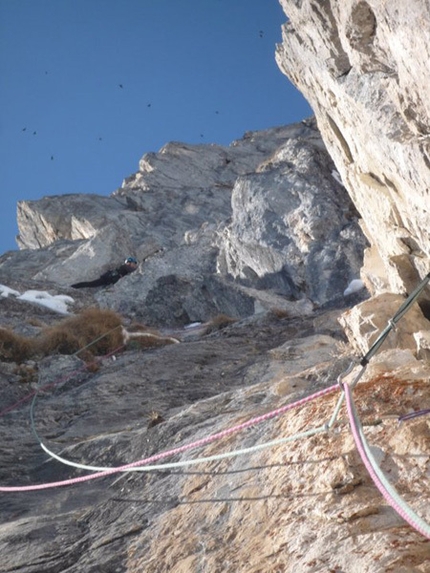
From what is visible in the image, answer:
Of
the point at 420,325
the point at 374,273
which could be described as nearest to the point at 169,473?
the point at 420,325

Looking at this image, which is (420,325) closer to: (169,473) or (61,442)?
(169,473)

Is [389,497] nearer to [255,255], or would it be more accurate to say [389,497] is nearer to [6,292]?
[6,292]

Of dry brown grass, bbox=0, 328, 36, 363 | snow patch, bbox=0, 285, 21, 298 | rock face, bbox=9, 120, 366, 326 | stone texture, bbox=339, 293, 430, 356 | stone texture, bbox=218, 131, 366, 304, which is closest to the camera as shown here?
stone texture, bbox=339, 293, 430, 356

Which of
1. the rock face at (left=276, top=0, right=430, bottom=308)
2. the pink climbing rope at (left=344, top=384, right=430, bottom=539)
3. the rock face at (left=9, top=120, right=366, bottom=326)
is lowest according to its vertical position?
the pink climbing rope at (left=344, top=384, right=430, bottom=539)

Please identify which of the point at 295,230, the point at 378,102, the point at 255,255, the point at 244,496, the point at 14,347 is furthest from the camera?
the point at 255,255

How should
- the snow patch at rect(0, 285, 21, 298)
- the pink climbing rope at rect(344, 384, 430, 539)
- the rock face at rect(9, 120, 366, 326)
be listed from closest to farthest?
the pink climbing rope at rect(344, 384, 430, 539), the rock face at rect(9, 120, 366, 326), the snow patch at rect(0, 285, 21, 298)

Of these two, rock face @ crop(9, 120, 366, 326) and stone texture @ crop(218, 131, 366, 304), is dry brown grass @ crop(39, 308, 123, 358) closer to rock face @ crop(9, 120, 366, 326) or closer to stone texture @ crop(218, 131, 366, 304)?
rock face @ crop(9, 120, 366, 326)

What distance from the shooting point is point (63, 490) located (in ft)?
25.8

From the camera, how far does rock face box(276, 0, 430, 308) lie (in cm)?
549

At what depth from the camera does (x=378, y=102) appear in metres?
6.29

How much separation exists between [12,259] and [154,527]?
52132mm

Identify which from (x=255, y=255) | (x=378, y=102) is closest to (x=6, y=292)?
(x=255, y=255)

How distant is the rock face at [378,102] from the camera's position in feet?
18.0

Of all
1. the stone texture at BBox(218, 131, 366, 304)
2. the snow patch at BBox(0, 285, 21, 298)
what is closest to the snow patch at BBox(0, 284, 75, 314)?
the snow patch at BBox(0, 285, 21, 298)
